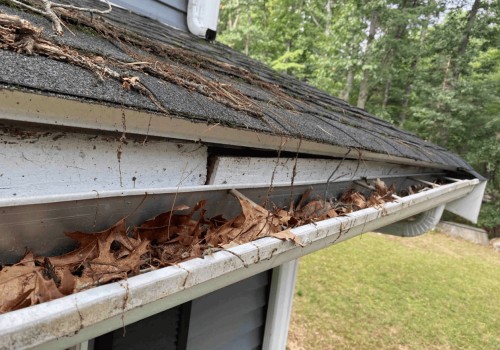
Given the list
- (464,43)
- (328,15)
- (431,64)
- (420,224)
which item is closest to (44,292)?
(420,224)

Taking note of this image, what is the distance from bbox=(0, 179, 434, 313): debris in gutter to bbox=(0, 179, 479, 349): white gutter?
0.05 meters

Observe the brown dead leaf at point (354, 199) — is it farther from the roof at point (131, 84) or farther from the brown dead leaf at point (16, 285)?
the brown dead leaf at point (16, 285)

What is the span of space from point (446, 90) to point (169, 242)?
15.8 metres

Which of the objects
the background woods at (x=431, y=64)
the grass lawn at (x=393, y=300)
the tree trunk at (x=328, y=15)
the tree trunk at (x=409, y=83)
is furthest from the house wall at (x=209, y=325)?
the tree trunk at (x=328, y=15)

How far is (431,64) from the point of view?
15383 mm

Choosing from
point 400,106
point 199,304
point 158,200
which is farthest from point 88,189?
point 400,106

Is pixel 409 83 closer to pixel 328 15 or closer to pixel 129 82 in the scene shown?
pixel 328 15

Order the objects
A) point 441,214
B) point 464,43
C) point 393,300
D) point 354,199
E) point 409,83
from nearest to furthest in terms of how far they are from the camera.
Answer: point 354,199 → point 441,214 → point 393,300 → point 464,43 → point 409,83

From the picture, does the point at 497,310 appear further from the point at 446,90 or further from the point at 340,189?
the point at 446,90

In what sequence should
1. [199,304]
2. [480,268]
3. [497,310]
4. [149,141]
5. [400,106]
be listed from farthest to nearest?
[400,106]
[480,268]
[497,310]
[199,304]
[149,141]

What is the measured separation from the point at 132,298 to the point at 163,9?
4.15 metres

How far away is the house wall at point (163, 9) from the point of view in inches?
148

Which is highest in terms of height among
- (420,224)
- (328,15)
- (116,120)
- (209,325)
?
(328,15)

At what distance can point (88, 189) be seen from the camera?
900 mm
